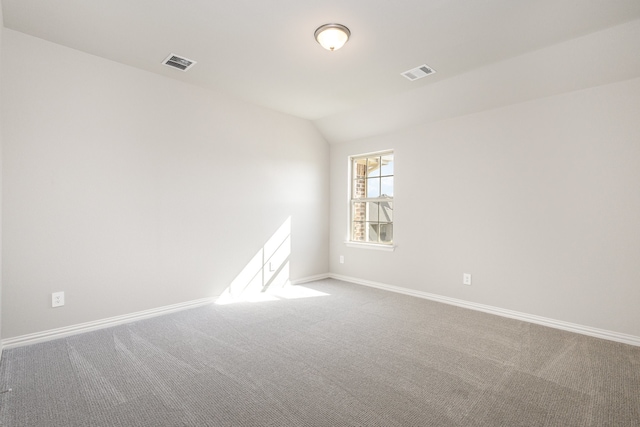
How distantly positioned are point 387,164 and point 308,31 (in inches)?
99.3

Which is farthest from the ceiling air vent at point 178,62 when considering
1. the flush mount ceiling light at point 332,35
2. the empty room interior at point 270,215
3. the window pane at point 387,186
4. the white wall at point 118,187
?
the window pane at point 387,186

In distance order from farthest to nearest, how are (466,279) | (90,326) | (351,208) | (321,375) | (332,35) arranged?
(351,208) → (466,279) → (90,326) → (332,35) → (321,375)

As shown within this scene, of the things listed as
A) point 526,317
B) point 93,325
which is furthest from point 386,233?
point 93,325

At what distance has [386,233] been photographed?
15.2 feet

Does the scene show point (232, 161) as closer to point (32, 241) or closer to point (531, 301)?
point (32, 241)

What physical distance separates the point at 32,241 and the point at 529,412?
12.5ft

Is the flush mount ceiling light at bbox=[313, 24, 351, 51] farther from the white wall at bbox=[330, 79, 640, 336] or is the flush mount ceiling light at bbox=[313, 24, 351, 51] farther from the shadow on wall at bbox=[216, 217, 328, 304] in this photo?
the shadow on wall at bbox=[216, 217, 328, 304]

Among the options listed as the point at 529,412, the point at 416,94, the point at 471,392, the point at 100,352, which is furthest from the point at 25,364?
the point at 416,94

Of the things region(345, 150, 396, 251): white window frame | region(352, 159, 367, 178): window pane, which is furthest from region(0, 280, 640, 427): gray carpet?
region(352, 159, 367, 178): window pane

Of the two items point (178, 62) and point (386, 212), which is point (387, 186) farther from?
point (178, 62)

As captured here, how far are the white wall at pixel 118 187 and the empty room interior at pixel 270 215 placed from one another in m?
0.02

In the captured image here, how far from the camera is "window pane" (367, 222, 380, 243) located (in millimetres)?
4791

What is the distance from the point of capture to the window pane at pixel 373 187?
475 centimetres

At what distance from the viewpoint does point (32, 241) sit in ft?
8.59
